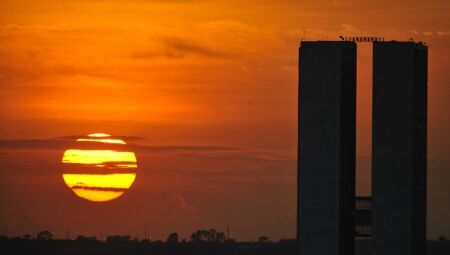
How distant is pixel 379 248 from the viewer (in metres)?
199

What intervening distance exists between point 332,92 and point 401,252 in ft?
65.0

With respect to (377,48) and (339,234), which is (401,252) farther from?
(377,48)

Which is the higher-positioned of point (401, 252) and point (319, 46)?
point (319, 46)

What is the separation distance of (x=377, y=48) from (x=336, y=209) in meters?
18.9

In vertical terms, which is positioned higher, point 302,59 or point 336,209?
point 302,59

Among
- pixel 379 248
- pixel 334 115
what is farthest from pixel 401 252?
pixel 334 115

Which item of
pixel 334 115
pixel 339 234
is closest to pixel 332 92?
pixel 334 115

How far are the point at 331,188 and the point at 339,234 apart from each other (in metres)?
5.30

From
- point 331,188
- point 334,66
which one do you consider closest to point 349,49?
point 334,66

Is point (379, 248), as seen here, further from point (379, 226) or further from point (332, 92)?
point (332, 92)

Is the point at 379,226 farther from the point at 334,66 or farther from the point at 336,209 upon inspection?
the point at 334,66

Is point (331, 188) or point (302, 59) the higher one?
point (302, 59)

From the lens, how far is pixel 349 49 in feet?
655

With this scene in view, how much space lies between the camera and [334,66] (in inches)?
Result: 7825
